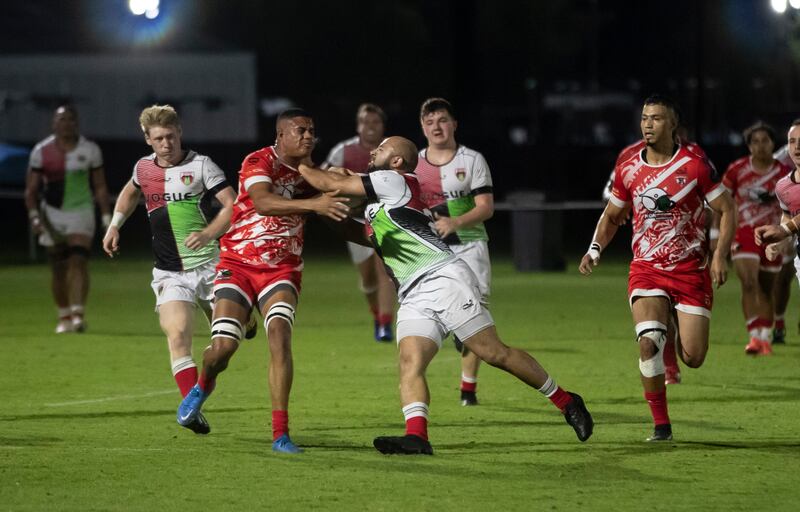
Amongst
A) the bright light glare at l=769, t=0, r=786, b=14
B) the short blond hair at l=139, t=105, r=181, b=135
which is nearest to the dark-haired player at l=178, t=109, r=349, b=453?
the short blond hair at l=139, t=105, r=181, b=135

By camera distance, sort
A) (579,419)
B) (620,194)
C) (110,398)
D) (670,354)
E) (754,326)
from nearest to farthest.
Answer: (579,419)
(620,194)
(110,398)
(670,354)
(754,326)

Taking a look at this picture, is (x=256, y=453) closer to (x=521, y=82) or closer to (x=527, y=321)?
(x=527, y=321)

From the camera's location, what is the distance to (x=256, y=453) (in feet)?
29.9

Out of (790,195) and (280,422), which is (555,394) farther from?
(790,195)

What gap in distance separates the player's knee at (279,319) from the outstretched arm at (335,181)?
30.6 inches

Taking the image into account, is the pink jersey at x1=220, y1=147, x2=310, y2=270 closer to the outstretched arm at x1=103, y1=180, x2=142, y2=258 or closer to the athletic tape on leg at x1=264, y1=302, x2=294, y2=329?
the athletic tape on leg at x1=264, y1=302, x2=294, y2=329

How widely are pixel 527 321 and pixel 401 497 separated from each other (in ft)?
33.4

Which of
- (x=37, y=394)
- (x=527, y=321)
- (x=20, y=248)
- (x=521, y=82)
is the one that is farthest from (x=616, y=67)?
(x=37, y=394)

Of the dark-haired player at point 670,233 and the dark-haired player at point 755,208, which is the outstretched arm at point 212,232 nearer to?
the dark-haired player at point 670,233

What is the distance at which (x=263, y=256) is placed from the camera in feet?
31.1

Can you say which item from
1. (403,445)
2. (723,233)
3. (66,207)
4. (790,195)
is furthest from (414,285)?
(66,207)

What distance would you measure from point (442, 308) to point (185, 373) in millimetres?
2153

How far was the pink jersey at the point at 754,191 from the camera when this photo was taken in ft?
49.0

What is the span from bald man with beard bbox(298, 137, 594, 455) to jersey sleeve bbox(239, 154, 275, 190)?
353 millimetres
